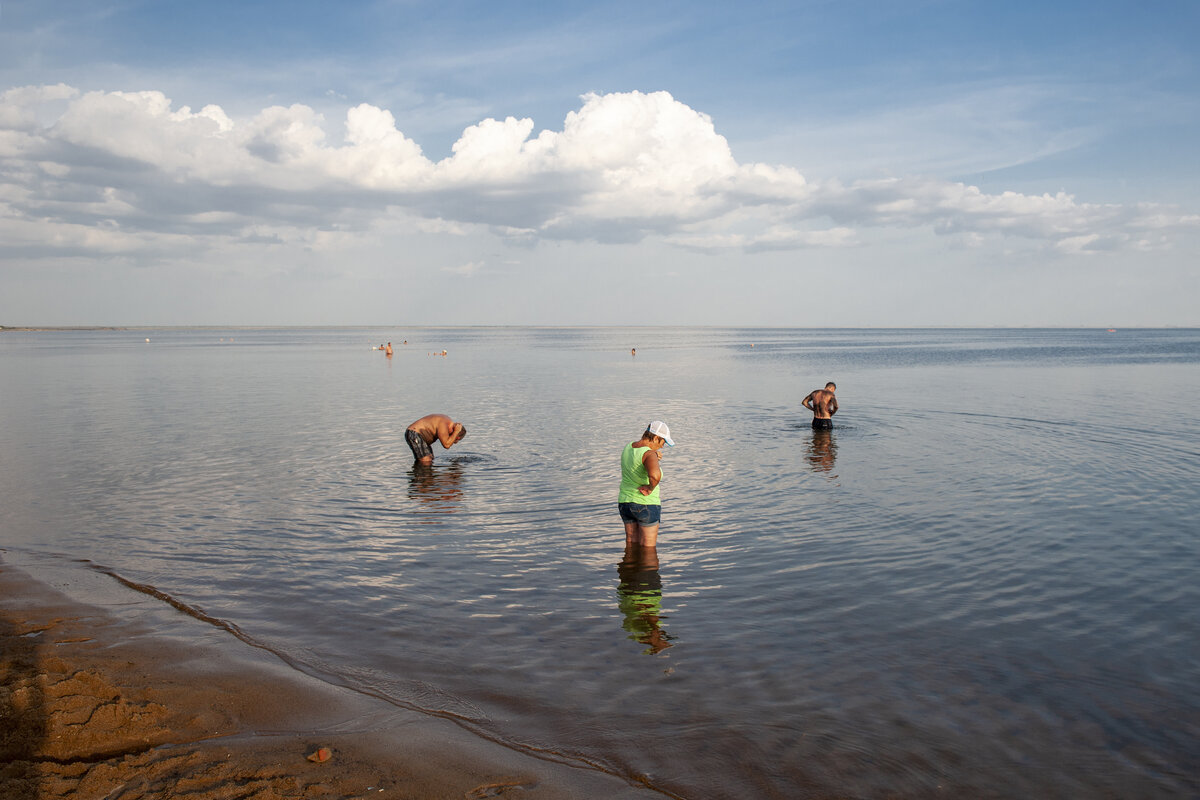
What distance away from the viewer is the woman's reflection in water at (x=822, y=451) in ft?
62.8

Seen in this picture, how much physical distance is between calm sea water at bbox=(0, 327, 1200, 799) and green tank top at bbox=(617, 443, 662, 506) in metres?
0.99

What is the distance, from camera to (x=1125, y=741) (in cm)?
653

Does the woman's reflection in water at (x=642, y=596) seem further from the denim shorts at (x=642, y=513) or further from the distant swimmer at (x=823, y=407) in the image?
the distant swimmer at (x=823, y=407)

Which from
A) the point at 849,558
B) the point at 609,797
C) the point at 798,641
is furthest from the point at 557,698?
the point at 849,558

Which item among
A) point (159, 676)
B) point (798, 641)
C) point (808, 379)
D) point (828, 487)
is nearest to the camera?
point (159, 676)

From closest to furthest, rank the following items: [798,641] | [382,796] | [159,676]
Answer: [382,796] → [159,676] → [798,641]

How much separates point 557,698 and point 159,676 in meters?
3.69

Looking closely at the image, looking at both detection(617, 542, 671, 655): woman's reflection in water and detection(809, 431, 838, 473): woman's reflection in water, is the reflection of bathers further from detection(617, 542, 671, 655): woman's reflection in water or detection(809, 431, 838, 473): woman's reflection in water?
detection(809, 431, 838, 473): woman's reflection in water

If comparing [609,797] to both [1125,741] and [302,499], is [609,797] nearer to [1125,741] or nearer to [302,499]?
[1125,741]

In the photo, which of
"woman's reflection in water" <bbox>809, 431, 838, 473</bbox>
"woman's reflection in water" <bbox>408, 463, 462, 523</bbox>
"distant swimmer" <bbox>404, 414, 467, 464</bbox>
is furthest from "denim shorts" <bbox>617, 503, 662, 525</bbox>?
"distant swimmer" <bbox>404, 414, 467, 464</bbox>

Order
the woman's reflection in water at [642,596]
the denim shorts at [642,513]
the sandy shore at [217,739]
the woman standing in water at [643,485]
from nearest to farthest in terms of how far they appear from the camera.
A: the sandy shore at [217,739], the woman's reflection in water at [642,596], the woman standing in water at [643,485], the denim shorts at [642,513]

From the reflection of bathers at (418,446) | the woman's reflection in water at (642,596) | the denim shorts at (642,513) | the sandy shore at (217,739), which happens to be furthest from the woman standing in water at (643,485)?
the reflection of bathers at (418,446)

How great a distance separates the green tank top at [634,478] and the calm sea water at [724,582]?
3.24 ft

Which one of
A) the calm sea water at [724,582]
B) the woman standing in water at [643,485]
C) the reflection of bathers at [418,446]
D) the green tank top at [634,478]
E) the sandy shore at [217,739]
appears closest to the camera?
the sandy shore at [217,739]
